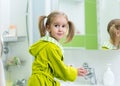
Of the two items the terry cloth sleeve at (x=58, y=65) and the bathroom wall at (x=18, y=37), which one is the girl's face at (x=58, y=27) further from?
the bathroom wall at (x=18, y=37)

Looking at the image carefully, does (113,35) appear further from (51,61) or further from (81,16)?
(51,61)

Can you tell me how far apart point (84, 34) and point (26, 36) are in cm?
46

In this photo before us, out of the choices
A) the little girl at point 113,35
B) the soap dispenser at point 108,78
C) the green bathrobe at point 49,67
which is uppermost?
the little girl at point 113,35

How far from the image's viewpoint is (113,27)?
1881 millimetres

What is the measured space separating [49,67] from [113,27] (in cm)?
66

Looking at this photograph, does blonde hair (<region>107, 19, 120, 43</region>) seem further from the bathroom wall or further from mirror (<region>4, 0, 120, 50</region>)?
the bathroom wall

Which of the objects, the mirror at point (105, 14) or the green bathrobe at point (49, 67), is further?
the mirror at point (105, 14)

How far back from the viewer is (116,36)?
1.88 meters

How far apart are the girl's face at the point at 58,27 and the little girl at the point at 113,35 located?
17.8 inches

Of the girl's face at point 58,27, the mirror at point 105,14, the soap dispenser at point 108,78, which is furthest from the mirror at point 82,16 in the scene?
the girl's face at point 58,27

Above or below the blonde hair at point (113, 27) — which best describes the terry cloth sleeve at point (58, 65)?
below

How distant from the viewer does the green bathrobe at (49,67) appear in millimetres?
1492

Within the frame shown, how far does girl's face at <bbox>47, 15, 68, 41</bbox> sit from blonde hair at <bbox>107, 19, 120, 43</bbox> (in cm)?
Answer: 45

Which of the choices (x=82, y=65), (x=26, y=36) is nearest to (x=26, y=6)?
(x=26, y=36)
